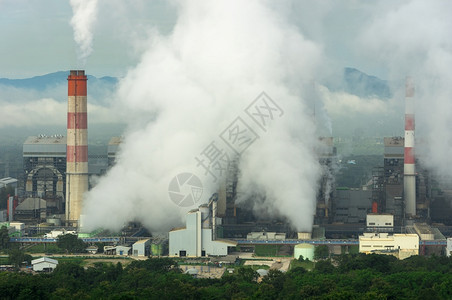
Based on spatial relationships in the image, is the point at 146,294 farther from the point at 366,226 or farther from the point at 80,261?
the point at 366,226

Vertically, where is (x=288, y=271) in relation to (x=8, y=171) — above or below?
below

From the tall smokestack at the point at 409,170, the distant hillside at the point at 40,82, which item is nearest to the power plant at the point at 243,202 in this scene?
the tall smokestack at the point at 409,170

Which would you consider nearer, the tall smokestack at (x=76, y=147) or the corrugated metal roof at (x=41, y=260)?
the corrugated metal roof at (x=41, y=260)

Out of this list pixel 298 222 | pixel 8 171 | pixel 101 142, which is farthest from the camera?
pixel 8 171

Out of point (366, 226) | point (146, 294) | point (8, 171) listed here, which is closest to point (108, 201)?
point (366, 226)

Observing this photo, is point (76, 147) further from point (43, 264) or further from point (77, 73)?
point (43, 264)

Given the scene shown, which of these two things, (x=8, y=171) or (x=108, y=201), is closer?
(x=108, y=201)

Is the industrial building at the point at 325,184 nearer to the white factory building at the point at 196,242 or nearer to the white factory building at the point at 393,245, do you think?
the white factory building at the point at 393,245
